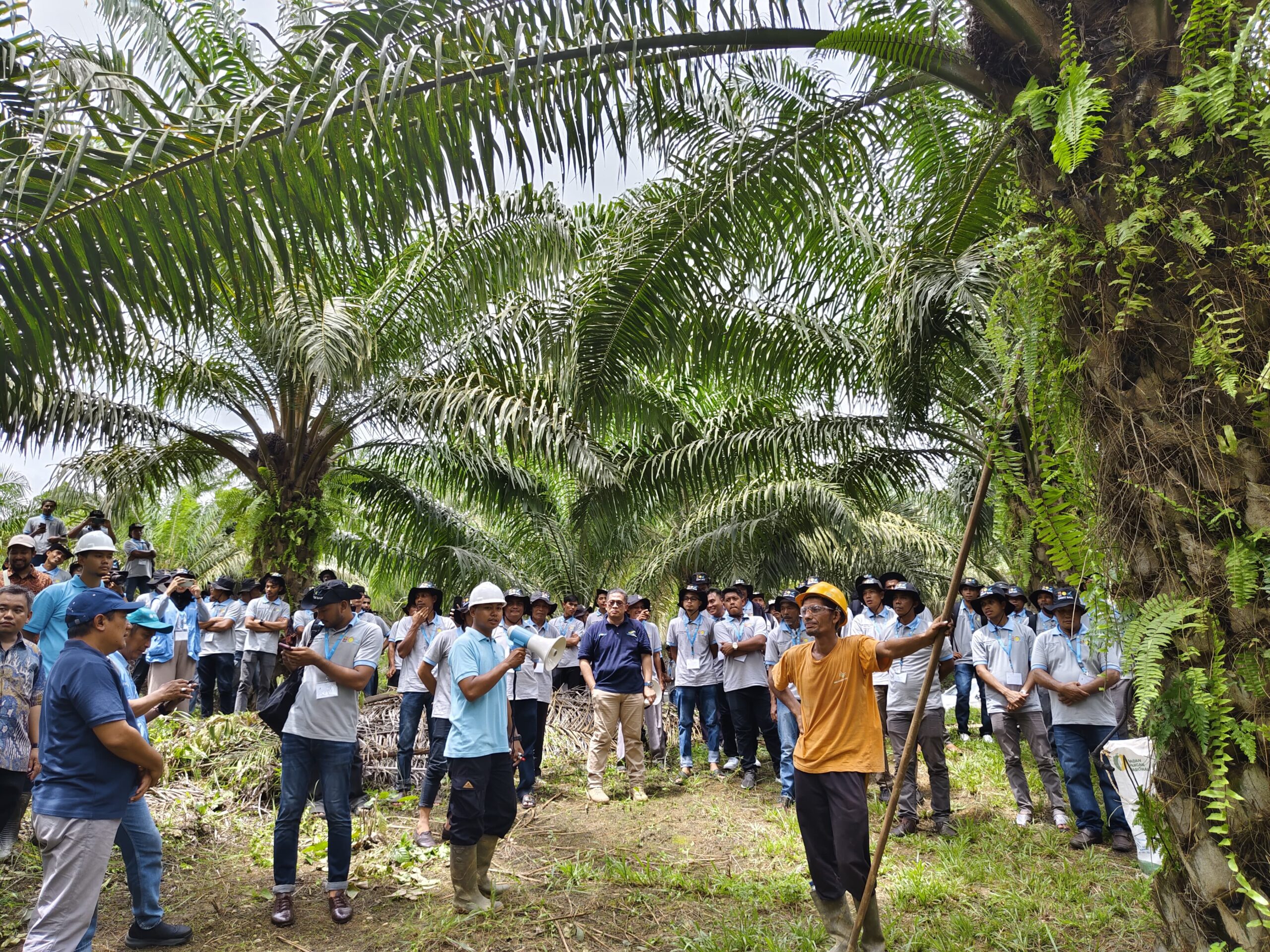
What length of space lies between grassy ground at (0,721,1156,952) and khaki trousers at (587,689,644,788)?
0.71m

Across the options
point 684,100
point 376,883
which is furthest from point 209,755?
point 684,100

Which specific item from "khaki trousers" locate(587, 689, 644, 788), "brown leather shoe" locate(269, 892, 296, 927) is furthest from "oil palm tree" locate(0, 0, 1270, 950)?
"khaki trousers" locate(587, 689, 644, 788)

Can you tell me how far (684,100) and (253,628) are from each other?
8.13 meters

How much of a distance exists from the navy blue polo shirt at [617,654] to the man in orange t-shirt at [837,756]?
4122mm

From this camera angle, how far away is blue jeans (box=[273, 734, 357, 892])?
5680 millimetres

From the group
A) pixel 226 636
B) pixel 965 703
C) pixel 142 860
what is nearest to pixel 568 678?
pixel 226 636

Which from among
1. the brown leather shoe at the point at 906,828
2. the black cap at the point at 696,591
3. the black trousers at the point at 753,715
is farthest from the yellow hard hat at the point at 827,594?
the black cap at the point at 696,591

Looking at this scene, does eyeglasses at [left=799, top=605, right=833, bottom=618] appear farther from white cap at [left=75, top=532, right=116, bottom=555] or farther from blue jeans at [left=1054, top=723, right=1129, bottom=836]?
white cap at [left=75, top=532, right=116, bottom=555]

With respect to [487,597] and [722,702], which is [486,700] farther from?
[722,702]

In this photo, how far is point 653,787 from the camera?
9688mm

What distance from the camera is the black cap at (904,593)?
295 inches

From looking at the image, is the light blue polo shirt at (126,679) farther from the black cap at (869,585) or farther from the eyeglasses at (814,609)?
the black cap at (869,585)

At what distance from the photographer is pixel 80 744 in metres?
4.25

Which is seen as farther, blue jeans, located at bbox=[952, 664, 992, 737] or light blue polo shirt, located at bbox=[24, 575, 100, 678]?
blue jeans, located at bbox=[952, 664, 992, 737]
